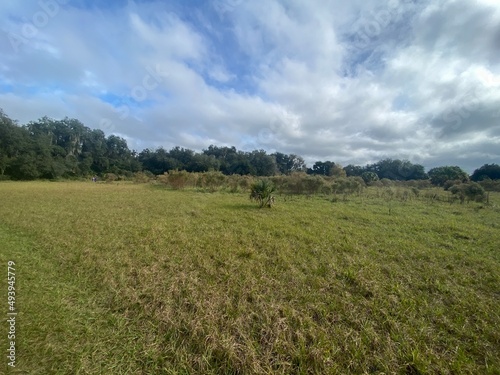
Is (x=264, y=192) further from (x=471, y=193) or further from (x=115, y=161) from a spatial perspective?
→ (x=115, y=161)

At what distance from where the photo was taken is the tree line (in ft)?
125

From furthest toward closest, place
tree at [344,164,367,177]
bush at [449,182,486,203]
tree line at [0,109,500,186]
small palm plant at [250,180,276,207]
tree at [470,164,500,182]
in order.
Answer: tree at [344,164,367,177] → tree at [470,164,500,182] → tree line at [0,109,500,186] → bush at [449,182,486,203] → small palm plant at [250,180,276,207]

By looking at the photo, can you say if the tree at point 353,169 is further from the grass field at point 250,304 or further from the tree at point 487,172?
the grass field at point 250,304

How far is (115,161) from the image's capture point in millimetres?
64875

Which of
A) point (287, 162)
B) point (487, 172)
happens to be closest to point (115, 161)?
point (287, 162)

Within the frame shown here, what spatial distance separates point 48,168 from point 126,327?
50.8 metres

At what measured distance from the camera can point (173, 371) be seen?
231 cm

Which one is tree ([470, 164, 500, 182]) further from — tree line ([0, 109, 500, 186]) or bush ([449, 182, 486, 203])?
bush ([449, 182, 486, 203])

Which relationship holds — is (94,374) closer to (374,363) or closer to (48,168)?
(374,363)

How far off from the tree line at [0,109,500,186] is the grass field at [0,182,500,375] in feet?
124

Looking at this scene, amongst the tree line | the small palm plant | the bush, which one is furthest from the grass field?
the tree line

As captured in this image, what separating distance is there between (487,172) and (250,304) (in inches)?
3145

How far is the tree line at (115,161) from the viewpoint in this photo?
37969 mm

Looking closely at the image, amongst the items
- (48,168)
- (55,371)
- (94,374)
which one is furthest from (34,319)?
(48,168)
